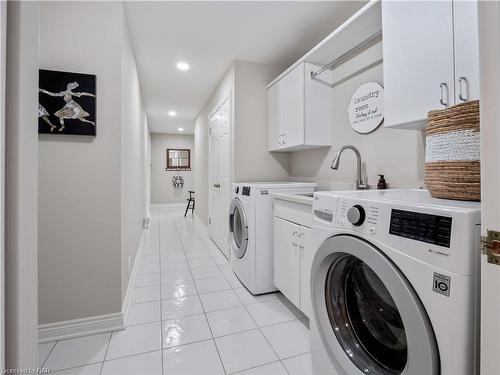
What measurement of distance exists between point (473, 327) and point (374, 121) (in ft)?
5.03

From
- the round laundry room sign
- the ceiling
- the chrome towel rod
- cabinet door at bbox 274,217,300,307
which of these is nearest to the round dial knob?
cabinet door at bbox 274,217,300,307

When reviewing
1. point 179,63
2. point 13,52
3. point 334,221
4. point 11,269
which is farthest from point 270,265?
point 179,63

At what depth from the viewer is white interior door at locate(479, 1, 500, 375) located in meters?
0.51

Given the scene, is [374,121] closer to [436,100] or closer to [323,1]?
[436,100]

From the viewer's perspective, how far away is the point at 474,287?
2.00ft

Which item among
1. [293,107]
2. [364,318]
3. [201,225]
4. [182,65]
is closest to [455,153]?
[364,318]

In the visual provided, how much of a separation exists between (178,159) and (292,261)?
23.3 ft

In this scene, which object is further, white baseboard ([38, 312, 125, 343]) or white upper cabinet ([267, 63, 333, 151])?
white upper cabinet ([267, 63, 333, 151])

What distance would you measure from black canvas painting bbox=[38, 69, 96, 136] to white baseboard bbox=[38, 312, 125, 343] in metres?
1.24

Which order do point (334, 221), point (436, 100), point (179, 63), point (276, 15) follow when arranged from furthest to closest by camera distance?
point (179, 63) → point (276, 15) → point (436, 100) → point (334, 221)

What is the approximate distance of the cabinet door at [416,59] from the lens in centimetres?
111

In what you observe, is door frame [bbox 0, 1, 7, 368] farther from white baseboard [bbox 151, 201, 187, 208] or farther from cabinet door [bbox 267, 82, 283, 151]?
white baseboard [bbox 151, 201, 187, 208]

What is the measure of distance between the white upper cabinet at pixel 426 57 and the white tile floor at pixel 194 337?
1.50 metres

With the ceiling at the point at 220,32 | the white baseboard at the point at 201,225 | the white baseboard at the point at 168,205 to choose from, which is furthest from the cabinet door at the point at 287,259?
the white baseboard at the point at 168,205
